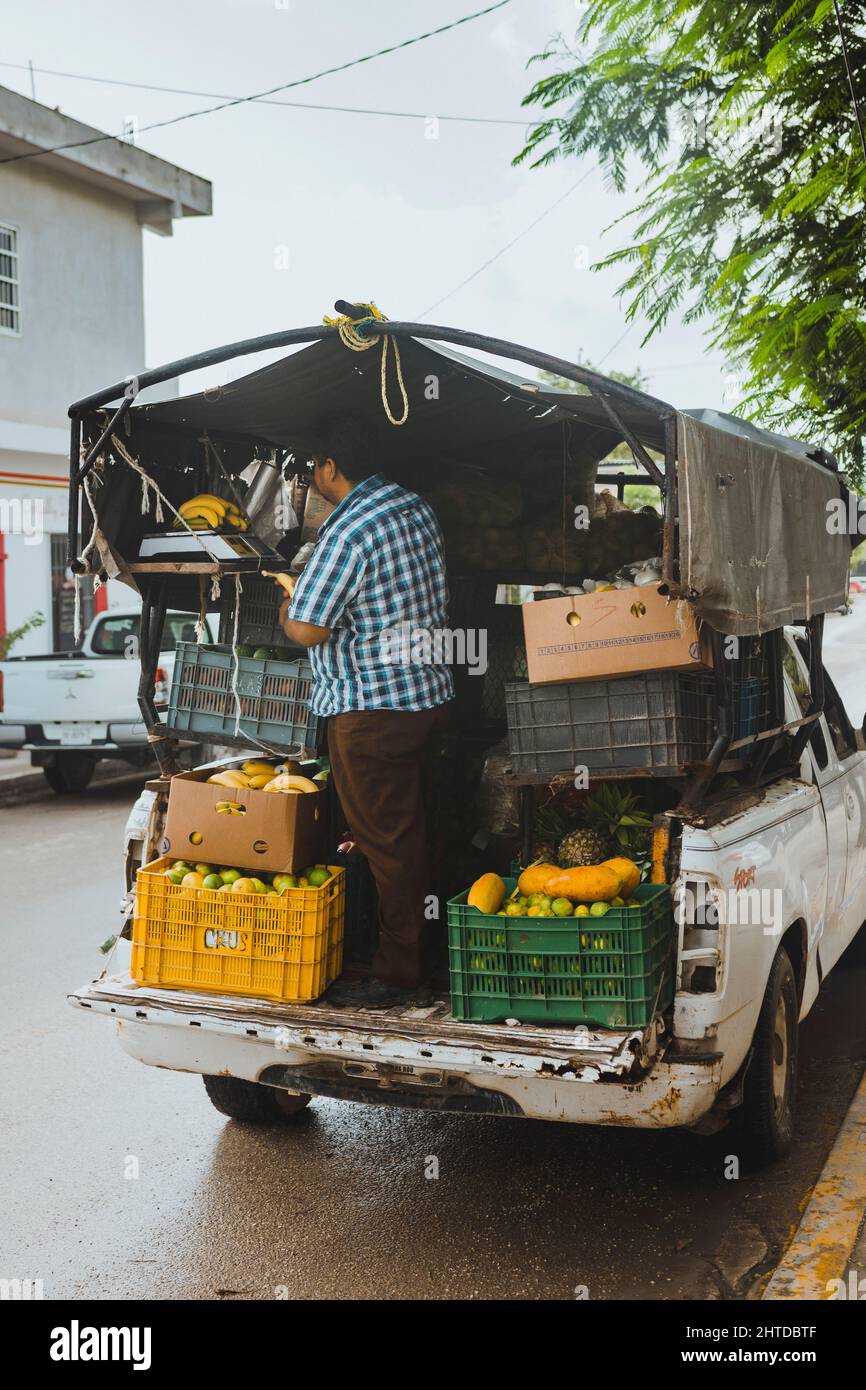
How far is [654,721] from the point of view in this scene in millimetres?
4234

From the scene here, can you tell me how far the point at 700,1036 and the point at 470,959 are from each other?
707 mm

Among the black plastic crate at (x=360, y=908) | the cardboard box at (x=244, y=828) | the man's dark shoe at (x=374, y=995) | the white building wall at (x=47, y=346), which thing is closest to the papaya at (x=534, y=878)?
the man's dark shoe at (x=374, y=995)

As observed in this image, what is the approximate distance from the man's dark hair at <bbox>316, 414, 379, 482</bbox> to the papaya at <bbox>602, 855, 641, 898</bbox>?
1.71m

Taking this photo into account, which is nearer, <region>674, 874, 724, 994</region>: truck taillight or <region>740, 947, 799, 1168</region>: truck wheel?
<region>674, 874, 724, 994</region>: truck taillight

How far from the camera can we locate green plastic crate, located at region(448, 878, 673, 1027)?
3.63 meters

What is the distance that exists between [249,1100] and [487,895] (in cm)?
142

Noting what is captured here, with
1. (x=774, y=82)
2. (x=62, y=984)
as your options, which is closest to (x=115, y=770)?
(x=62, y=984)

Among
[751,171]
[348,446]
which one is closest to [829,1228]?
[348,446]

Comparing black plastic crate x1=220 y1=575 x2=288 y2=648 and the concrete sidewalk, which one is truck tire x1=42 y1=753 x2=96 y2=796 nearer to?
the concrete sidewalk

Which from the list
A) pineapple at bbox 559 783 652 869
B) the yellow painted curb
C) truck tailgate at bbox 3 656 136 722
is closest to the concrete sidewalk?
truck tailgate at bbox 3 656 136 722

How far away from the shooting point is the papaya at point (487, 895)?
156 inches

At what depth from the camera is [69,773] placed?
13.5 meters

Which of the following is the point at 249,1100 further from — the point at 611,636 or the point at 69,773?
the point at 69,773

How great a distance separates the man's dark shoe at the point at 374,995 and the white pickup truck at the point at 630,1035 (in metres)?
0.08
